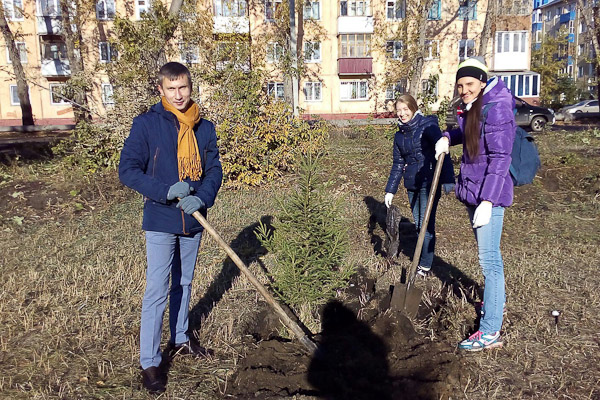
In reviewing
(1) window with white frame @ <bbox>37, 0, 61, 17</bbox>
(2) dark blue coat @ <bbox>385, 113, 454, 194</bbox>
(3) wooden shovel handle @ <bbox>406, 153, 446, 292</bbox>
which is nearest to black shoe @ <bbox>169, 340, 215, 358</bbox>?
(3) wooden shovel handle @ <bbox>406, 153, 446, 292</bbox>

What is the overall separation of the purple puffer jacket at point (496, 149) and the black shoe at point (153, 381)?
244cm

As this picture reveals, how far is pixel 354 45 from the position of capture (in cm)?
3456

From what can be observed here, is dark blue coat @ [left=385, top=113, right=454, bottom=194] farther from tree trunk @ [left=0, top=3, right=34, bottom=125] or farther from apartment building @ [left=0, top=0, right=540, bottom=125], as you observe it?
apartment building @ [left=0, top=0, right=540, bottom=125]

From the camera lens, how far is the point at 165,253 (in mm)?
3223

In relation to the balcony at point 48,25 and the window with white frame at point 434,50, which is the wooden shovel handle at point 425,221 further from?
the balcony at point 48,25

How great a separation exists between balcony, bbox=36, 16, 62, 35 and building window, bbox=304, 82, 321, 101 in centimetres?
1690

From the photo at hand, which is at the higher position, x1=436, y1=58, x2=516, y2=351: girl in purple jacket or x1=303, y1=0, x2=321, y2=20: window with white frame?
x1=303, y1=0, x2=321, y2=20: window with white frame

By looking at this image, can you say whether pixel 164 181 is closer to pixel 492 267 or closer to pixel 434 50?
pixel 492 267

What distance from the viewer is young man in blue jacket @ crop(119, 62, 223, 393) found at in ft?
9.93

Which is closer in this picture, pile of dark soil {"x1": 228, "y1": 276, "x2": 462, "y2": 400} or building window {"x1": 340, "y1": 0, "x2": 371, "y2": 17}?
pile of dark soil {"x1": 228, "y1": 276, "x2": 462, "y2": 400}

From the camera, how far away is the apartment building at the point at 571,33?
178 feet

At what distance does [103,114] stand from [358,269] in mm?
7026

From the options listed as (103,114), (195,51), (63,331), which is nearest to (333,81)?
(195,51)

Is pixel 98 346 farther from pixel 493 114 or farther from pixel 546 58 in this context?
pixel 546 58
